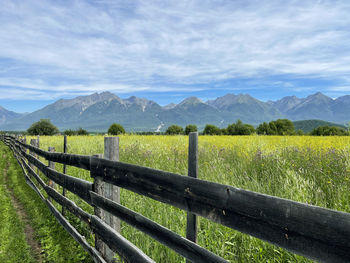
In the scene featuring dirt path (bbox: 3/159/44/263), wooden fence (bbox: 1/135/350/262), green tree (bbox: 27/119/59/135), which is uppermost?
green tree (bbox: 27/119/59/135)

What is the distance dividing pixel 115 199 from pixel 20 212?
16.5ft

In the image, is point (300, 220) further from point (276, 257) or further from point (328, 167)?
point (328, 167)

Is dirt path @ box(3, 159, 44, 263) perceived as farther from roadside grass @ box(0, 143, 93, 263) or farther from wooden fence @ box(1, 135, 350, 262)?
wooden fence @ box(1, 135, 350, 262)

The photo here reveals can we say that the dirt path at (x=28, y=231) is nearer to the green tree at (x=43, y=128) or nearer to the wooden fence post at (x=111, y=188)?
the wooden fence post at (x=111, y=188)

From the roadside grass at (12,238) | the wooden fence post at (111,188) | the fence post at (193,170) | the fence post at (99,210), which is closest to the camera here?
the fence post at (193,170)

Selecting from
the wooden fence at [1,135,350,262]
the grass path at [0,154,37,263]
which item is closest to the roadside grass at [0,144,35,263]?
the grass path at [0,154,37,263]

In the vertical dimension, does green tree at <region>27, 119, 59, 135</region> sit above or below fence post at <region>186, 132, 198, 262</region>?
above

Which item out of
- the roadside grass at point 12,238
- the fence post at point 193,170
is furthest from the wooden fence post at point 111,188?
the roadside grass at point 12,238

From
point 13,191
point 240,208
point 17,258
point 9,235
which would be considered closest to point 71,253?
point 17,258

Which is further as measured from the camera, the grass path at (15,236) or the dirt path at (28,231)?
the dirt path at (28,231)

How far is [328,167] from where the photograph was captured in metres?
5.45

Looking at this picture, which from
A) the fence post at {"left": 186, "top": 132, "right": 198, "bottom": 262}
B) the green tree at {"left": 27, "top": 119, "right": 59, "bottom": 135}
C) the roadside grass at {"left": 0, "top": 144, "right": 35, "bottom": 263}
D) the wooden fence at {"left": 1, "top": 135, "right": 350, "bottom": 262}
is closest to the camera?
the wooden fence at {"left": 1, "top": 135, "right": 350, "bottom": 262}

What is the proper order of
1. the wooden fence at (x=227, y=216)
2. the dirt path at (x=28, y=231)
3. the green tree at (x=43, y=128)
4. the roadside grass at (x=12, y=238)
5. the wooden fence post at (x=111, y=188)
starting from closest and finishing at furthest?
the wooden fence at (x=227, y=216), the wooden fence post at (x=111, y=188), the roadside grass at (x=12, y=238), the dirt path at (x=28, y=231), the green tree at (x=43, y=128)

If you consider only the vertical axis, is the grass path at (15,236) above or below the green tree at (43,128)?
below
